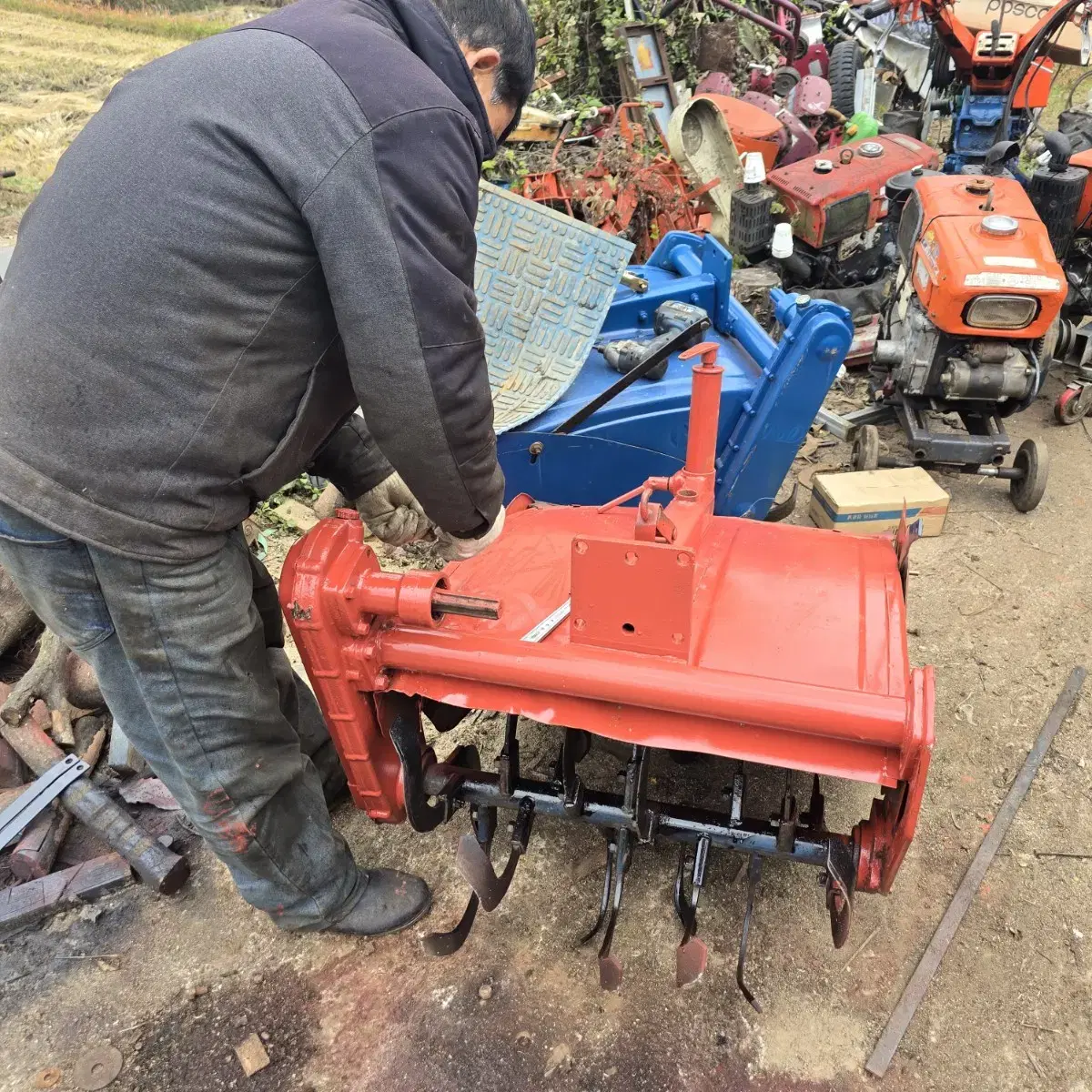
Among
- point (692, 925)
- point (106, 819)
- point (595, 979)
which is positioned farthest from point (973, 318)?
point (106, 819)

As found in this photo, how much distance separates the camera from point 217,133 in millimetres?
1177

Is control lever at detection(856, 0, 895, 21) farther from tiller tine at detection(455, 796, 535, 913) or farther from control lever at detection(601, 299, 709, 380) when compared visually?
tiller tine at detection(455, 796, 535, 913)

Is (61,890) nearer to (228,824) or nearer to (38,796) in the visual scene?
(38,796)

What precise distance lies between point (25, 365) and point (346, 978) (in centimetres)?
145

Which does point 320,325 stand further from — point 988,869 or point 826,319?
point 988,869

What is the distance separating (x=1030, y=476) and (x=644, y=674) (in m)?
2.66

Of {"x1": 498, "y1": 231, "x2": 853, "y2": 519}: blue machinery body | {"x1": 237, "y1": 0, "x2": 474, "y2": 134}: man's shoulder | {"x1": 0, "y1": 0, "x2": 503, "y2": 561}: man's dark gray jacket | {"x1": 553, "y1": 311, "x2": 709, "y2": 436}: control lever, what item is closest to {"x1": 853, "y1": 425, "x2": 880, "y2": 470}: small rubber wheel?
{"x1": 498, "y1": 231, "x2": 853, "y2": 519}: blue machinery body

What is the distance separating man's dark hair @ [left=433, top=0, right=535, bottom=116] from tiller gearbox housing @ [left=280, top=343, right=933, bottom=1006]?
0.77 m

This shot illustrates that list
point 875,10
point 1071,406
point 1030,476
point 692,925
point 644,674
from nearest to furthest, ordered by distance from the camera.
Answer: point 644,674
point 692,925
point 1030,476
point 1071,406
point 875,10

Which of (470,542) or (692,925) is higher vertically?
(470,542)

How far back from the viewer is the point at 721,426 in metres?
2.65

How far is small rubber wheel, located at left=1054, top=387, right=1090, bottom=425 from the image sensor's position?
13.1 feet

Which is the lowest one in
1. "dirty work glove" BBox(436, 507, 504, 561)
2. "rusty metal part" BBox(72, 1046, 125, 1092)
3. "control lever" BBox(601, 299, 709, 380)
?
"rusty metal part" BBox(72, 1046, 125, 1092)

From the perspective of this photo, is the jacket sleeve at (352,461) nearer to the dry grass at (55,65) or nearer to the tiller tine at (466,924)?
the tiller tine at (466,924)
